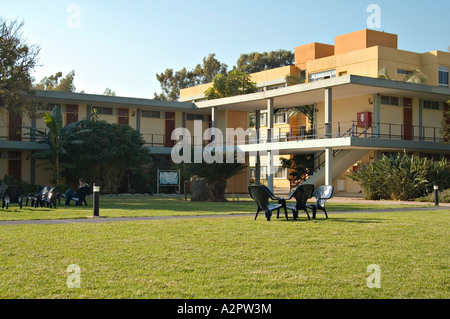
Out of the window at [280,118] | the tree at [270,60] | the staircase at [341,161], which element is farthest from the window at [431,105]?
the tree at [270,60]

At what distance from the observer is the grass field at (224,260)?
6.37 meters

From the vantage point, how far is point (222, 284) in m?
6.62

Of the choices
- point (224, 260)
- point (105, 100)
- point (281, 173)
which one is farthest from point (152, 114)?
point (224, 260)

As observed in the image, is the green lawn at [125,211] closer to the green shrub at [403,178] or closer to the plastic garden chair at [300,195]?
the plastic garden chair at [300,195]

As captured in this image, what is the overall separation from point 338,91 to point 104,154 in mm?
13733

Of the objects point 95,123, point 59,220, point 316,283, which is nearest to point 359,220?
point 59,220

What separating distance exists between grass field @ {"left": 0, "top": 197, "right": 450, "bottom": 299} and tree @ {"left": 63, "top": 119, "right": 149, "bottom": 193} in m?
21.5

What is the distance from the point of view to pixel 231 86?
52.0m

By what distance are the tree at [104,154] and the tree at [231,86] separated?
1754 cm

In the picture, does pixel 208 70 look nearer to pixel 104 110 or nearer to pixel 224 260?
pixel 104 110
